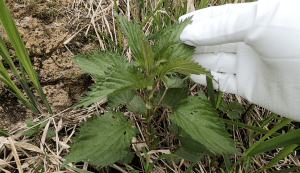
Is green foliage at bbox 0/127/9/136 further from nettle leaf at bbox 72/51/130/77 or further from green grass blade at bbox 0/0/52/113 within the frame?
nettle leaf at bbox 72/51/130/77

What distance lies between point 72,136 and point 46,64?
52 cm

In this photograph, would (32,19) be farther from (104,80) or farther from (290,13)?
(290,13)

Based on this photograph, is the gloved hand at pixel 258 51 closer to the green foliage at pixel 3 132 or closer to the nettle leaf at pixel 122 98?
the nettle leaf at pixel 122 98

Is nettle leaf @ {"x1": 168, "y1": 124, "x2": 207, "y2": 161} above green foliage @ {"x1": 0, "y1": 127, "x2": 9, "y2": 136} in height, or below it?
below

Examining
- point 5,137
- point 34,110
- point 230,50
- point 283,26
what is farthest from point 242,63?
point 5,137

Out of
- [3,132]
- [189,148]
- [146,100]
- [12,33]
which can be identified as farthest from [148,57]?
[3,132]

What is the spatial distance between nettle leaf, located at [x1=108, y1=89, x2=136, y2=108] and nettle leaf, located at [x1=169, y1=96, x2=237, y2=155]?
10.0 inches

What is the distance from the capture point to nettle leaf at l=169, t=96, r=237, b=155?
658mm

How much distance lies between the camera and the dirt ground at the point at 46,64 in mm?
1095

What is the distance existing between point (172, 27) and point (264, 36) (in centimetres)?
42

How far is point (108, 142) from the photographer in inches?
27.1

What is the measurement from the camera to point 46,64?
1.17 m

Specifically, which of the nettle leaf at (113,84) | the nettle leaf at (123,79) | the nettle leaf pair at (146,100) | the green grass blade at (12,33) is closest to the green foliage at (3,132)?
the green grass blade at (12,33)

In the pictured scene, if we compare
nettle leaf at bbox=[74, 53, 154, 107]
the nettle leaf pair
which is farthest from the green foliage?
nettle leaf at bbox=[74, 53, 154, 107]
